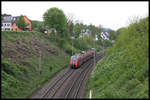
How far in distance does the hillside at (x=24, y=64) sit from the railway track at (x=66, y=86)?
1.65 m

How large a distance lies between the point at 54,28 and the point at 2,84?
37.3m

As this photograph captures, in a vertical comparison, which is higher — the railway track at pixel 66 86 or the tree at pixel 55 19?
the tree at pixel 55 19

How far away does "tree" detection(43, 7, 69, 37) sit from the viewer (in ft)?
181

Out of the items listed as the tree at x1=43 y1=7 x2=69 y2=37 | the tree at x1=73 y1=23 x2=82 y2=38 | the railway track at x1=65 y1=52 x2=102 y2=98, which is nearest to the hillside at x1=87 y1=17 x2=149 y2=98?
the railway track at x1=65 y1=52 x2=102 y2=98

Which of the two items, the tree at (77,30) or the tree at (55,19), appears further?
the tree at (77,30)

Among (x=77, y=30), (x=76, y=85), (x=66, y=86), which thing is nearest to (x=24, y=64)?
(x=66, y=86)

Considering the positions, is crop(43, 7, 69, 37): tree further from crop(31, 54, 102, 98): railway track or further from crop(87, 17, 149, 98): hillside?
crop(87, 17, 149, 98): hillside

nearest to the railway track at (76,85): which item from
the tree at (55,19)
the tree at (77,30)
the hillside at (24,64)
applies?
the hillside at (24,64)

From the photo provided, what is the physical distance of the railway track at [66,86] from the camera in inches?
882

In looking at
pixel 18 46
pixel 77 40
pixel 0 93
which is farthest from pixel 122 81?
pixel 77 40

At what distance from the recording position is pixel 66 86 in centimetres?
2611

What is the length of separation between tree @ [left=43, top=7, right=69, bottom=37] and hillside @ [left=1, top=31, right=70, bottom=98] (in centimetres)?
708

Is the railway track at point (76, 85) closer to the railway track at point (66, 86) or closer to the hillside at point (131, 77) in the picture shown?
the railway track at point (66, 86)

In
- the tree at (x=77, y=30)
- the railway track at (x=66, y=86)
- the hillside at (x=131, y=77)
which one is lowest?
the railway track at (x=66, y=86)
